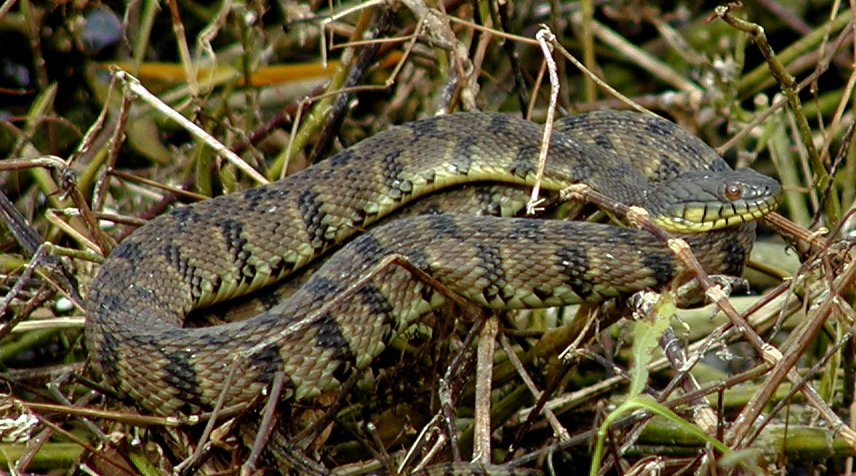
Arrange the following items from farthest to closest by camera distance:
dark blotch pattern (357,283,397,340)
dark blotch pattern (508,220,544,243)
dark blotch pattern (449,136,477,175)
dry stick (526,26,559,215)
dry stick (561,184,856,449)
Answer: dark blotch pattern (449,136,477,175)
dark blotch pattern (508,220,544,243)
dark blotch pattern (357,283,397,340)
dry stick (526,26,559,215)
dry stick (561,184,856,449)

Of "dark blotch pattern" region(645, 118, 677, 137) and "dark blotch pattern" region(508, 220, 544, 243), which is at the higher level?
"dark blotch pattern" region(645, 118, 677, 137)

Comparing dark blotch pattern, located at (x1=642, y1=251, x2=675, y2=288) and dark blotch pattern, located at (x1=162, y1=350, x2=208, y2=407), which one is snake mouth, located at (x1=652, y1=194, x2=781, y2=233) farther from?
dark blotch pattern, located at (x1=162, y1=350, x2=208, y2=407)

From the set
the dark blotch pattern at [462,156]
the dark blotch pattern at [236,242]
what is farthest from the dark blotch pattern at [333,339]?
the dark blotch pattern at [462,156]

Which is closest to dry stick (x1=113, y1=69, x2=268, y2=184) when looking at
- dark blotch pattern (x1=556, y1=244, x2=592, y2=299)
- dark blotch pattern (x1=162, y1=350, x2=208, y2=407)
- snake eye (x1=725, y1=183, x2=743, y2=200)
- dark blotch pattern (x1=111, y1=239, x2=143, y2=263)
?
dark blotch pattern (x1=111, y1=239, x2=143, y2=263)

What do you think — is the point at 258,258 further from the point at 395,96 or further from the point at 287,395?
the point at 395,96

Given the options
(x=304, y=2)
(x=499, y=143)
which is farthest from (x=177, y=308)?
(x=304, y=2)

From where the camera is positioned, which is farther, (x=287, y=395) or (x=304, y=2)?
(x=304, y=2)

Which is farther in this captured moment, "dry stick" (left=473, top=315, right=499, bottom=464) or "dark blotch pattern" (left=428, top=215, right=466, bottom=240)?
"dark blotch pattern" (left=428, top=215, right=466, bottom=240)

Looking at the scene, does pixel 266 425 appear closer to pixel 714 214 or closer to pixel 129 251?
pixel 129 251
